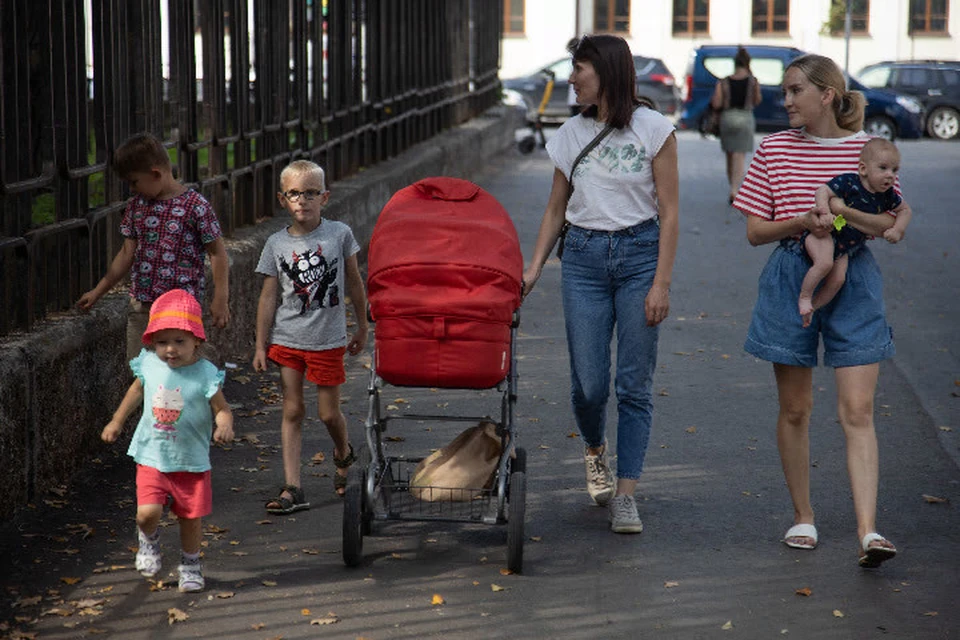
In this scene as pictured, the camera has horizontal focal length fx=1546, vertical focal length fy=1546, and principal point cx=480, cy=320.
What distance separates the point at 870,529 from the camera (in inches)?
225

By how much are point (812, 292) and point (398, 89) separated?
12693 mm

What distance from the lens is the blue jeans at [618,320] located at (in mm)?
6074

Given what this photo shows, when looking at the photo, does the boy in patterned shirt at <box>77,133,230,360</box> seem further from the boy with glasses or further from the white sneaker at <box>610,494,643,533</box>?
the white sneaker at <box>610,494,643,533</box>

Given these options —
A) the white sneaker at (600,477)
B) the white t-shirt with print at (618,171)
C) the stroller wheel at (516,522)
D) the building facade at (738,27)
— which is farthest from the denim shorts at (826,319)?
the building facade at (738,27)

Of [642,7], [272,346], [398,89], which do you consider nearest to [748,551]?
[272,346]

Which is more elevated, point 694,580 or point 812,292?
point 812,292

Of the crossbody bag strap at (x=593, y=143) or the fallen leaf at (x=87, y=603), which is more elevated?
the crossbody bag strap at (x=593, y=143)

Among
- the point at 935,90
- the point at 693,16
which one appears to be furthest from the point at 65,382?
the point at 693,16

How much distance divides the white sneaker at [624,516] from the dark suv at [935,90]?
1225 inches

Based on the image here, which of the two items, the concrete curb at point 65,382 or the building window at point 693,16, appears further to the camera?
the building window at point 693,16

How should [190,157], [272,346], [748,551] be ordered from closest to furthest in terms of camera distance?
1. [748,551]
2. [272,346]
3. [190,157]

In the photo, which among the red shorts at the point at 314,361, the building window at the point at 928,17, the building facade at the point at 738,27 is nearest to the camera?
the red shorts at the point at 314,361

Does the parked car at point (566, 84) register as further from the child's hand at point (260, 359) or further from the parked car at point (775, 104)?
the child's hand at point (260, 359)

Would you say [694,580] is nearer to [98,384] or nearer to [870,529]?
[870,529]
